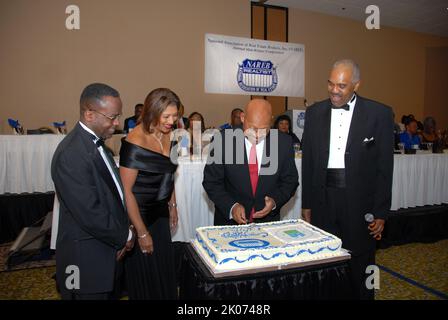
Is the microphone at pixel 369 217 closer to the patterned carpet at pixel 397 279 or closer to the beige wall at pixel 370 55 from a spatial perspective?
the patterned carpet at pixel 397 279

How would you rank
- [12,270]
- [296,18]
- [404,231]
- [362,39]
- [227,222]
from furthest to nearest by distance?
[362,39] < [296,18] < [404,231] < [12,270] < [227,222]

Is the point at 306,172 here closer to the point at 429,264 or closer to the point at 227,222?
the point at 227,222

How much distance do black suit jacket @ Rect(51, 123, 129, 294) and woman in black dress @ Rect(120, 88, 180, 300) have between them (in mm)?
215

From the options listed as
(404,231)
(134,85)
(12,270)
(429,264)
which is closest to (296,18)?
(134,85)

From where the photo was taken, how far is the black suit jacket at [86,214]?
1462 millimetres

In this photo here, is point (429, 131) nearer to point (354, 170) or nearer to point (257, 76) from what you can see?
point (257, 76)

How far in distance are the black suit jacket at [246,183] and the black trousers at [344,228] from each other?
10.2 inches

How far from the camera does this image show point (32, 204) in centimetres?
448

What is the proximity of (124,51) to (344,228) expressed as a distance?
21.9 ft

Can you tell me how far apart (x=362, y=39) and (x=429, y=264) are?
8435 millimetres

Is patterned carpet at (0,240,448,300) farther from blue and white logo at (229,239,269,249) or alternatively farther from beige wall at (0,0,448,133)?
beige wall at (0,0,448,133)

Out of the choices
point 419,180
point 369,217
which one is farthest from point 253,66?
point 369,217

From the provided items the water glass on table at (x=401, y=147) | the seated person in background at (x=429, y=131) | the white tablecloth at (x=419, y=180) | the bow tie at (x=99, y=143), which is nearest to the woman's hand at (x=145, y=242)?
the bow tie at (x=99, y=143)

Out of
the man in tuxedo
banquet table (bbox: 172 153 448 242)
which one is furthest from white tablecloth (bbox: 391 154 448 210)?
the man in tuxedo
